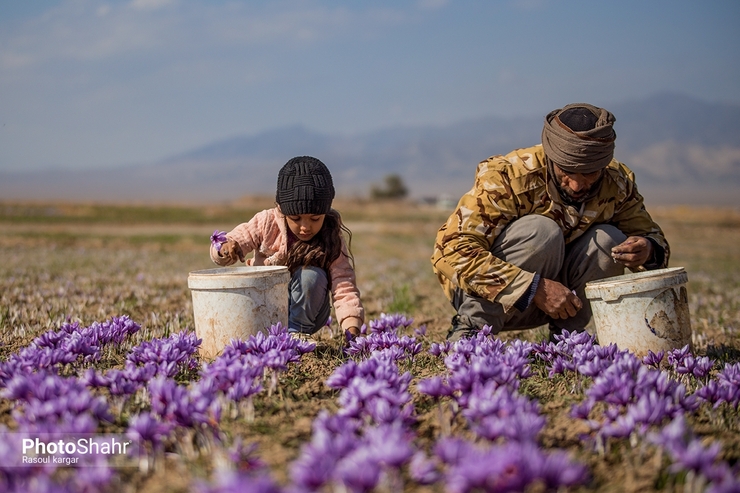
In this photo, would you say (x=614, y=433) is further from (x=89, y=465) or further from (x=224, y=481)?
(x=89, y=465)

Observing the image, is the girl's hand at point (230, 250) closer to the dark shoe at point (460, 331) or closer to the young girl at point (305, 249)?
the young girl at point (305, 249)

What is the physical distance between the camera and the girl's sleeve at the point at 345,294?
436cm

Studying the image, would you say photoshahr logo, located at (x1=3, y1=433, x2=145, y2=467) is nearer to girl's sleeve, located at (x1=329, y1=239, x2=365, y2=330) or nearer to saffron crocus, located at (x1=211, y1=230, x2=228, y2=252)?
saffron crocus, located at (x1=211, y1=230, x2=228, y2=252)

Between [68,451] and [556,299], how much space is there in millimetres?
2974

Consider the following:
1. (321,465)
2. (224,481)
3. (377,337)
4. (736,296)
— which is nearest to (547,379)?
(377,337)

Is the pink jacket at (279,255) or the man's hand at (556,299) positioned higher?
the pink jacket at (279,255)

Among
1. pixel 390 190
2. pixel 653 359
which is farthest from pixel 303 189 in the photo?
pixel 390 190

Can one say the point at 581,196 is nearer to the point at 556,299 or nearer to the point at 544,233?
the point at 544,233

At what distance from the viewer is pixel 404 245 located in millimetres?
22891

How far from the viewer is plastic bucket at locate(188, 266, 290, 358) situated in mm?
3805

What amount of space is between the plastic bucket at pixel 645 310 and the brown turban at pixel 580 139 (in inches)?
29.8

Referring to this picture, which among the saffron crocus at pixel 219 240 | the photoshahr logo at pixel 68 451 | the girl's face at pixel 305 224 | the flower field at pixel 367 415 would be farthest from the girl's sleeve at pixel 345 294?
the photoshahr logo at pixel 68 451

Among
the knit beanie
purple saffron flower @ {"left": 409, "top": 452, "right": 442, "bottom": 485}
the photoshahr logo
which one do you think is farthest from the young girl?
purple saffron flower @ {"left": 409, "top": 452, "right": 442, "bottom": 485}

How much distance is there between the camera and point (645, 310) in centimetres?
392
